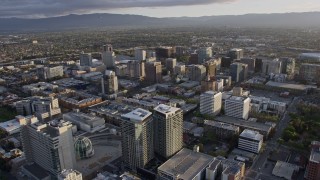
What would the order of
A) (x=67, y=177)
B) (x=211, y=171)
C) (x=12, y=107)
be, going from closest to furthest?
1. (x=67, y=177)
2. (x=211, y=171)
3. (x=12, y=107)

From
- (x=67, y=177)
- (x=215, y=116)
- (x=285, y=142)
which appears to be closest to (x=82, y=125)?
(x=67, y=177)

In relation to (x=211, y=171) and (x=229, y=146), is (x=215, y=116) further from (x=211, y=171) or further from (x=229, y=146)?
(x=211, y=171)

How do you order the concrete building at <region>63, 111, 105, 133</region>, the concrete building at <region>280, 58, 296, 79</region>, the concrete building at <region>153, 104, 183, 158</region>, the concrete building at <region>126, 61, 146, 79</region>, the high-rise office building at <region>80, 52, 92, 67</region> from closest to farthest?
the concrete building at <region>153, 104, 183, 158</region> < the concrete building at <region>63, 111, 105, 133</region> < the concrete building at <region>280, 58, 296, 79</region> < the concrete building at <region>126, 61, 146, 79</region> < the high-rise office building at <region>80, 52, 92, 67</region>

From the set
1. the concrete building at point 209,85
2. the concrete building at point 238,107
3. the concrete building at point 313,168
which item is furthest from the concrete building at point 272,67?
the concrete building at point 313,168

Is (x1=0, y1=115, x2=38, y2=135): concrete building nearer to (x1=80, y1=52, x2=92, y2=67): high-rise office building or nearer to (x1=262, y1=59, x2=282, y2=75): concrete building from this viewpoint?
(x1=80, y1=52, x2=92, y2=67): high-rise office building

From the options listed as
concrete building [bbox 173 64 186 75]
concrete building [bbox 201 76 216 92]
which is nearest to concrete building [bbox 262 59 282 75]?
concrete building [bbox 173 64 186 75]

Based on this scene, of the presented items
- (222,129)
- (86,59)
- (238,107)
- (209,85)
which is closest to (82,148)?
(222,129)
